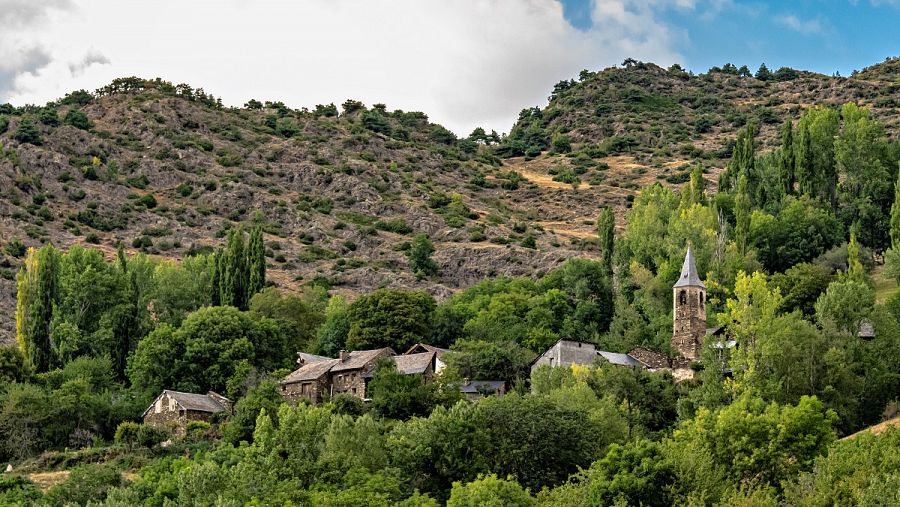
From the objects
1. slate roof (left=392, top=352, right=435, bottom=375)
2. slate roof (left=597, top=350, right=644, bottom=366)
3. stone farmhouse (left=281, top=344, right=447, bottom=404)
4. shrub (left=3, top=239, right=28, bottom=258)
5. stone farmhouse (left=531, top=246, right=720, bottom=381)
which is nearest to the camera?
slate roof (left=597, top=350, right=644, bottom=366)

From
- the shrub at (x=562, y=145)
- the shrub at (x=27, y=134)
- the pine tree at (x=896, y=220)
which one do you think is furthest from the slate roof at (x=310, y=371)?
the shrub at (x=562, y=145)

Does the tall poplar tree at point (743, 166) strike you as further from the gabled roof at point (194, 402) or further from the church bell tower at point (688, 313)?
the gabled roof at point (194, 402)

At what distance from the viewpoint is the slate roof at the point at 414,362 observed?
74438mm

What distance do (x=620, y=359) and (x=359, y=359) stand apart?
49.5ft

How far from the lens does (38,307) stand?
8206cm

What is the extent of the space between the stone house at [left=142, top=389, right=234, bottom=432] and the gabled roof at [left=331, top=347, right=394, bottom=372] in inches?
258

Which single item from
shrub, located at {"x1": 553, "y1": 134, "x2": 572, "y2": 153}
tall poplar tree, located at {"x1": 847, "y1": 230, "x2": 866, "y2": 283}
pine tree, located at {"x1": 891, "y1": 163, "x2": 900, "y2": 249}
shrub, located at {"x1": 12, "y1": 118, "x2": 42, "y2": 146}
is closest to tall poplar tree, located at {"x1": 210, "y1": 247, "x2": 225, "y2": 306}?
tall poplar tree, located at {"x1": 847, "y1": 230, "x2": 866, "y2": 283}

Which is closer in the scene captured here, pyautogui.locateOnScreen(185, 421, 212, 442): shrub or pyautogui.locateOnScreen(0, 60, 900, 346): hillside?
pyautogui.locateOnScreen(185, 421, 212, 442): shrub

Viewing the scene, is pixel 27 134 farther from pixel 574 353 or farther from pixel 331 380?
pixel 574 353

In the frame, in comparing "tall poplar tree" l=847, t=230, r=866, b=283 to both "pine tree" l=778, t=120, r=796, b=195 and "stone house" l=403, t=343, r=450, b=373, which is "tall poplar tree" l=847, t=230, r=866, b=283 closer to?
"pine tree" l=778, t=120, r=796, b=195

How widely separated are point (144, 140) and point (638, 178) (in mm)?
55247

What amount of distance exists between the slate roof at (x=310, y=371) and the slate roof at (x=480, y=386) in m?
8.37

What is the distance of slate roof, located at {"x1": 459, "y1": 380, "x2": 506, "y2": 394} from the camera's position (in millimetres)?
72375

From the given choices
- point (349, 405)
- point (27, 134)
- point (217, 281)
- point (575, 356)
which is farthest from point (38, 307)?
point (27, 134)
